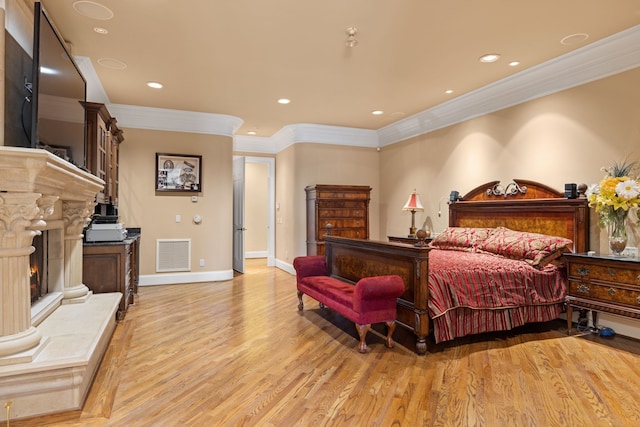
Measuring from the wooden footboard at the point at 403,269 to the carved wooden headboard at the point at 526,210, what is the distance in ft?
6.19

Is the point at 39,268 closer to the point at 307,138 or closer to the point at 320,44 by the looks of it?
the point at 320,44

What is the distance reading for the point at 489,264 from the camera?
3.50 metres

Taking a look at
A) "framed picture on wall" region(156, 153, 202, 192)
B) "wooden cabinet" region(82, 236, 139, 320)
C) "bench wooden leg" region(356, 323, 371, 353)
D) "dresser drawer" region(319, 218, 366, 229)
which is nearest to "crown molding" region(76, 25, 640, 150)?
"framed picture on wall" region(156, 153, 202, 192)

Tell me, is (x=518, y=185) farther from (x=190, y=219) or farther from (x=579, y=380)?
(x=190, y=219)

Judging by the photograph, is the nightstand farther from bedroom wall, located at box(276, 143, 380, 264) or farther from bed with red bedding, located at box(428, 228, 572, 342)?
bedroom wall, located at box(276, 143, 380, 264)

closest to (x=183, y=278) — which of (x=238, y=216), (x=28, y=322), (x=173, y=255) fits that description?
(x=173, y=255)

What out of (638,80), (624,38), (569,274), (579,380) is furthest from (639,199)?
(579,380)

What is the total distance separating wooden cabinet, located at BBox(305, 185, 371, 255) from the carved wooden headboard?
181 centimetres

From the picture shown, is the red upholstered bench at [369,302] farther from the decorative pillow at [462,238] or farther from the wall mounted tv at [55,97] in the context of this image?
the wall mounted tv at [55,97]

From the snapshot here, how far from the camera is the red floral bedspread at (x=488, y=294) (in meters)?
3.10

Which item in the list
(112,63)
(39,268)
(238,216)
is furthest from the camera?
(238,216)

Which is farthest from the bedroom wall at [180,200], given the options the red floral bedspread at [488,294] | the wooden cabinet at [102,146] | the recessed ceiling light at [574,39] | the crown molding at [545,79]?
the recessed ceiling light at [574,39]

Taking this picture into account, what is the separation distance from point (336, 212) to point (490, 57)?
3.48 m

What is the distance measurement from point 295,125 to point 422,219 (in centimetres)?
273
